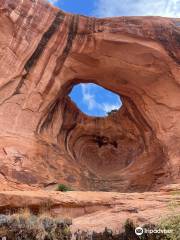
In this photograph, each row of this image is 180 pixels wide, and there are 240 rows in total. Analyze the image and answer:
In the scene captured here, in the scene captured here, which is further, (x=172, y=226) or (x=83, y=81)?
(x=83, y=81)

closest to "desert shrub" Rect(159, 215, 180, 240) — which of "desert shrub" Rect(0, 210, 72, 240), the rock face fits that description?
"desert shrub" Rect(0, 210, 72, 240)

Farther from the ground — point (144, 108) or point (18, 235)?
point (144, 108)

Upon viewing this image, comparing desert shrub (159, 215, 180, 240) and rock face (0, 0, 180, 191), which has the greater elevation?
rock face (0, 0, 180, 191)

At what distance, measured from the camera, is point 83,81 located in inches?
739

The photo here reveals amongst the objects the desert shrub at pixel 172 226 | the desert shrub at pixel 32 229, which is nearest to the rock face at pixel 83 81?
the desert shrub at pixel 32 229

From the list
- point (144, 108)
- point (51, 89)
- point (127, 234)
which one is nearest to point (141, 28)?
point (144, 108)

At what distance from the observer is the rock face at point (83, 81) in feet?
51.2

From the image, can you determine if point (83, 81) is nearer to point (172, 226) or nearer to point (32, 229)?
point (32, 229)

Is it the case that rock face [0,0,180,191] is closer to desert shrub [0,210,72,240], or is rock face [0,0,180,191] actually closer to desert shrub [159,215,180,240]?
desert shrub [0,210,72,240]

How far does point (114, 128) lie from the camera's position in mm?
19859

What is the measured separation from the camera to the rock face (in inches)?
614

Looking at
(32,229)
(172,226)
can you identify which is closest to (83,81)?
(32,229)

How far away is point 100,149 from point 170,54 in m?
6.02

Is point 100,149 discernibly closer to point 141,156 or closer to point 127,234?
point 141,156
